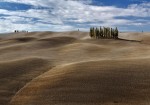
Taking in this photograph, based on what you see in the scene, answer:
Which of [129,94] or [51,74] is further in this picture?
[51,74]

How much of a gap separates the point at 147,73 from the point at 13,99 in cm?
797

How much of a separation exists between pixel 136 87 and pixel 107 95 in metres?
1.91

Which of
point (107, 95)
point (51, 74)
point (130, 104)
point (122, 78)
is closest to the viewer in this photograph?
point (130, 104)

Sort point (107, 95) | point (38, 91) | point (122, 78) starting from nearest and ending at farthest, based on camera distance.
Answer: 1. point (107, 95)
2. point (38, 91)
3. point (122, 78)

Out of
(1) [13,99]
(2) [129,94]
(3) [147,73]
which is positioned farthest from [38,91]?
(3) [147,73]

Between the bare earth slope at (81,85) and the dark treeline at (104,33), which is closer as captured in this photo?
the bare earth slope at (81,85)

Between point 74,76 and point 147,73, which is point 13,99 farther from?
point 147,73

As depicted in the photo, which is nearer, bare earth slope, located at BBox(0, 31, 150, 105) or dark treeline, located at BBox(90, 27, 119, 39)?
bare earth slope, located at BBox(0, 31, 150, 105)

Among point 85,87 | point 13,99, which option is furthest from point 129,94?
point 13,99

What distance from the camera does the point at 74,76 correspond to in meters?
19.8

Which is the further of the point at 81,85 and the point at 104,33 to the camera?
the point at 104,33

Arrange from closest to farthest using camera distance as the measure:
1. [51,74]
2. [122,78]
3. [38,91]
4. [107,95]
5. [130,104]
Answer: [130,104] < [107,95] < [38,91] < [122,78] < [51,74]

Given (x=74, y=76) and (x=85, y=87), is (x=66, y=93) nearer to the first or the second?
(x=85, y=87)

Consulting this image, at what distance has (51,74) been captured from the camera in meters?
21.4
